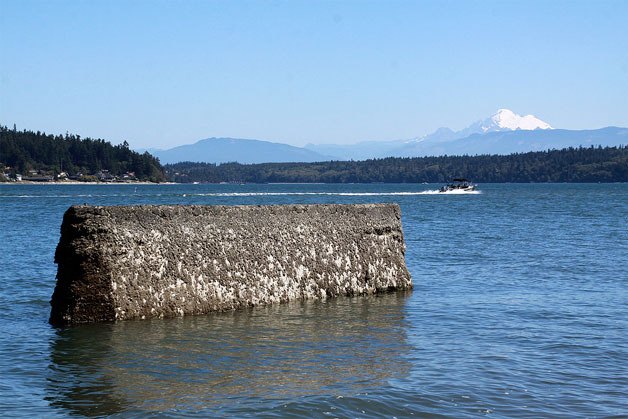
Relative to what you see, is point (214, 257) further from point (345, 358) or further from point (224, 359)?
point (345, 358)

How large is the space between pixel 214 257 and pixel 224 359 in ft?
9.85

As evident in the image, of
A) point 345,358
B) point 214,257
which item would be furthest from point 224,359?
point 214,257

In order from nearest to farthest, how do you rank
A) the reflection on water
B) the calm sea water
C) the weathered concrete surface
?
the calm sea water
the reflection on water
the weathered concrete surface

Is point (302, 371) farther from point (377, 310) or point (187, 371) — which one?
point (377, 310)

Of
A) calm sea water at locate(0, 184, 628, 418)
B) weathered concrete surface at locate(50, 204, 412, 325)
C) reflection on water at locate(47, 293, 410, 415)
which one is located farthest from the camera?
weathered concrete surface at locate(50, 204, 412, 325)

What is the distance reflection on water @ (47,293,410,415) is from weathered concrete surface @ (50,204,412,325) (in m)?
0.34

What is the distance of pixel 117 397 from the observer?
8.26 m

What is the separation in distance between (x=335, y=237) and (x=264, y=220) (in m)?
1.45

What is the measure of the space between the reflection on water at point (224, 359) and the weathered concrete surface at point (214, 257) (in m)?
0.34

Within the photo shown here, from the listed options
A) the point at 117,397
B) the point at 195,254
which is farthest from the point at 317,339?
the point at 117,397

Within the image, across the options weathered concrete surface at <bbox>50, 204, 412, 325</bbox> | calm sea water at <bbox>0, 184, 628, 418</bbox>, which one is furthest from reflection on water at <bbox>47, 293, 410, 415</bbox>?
weathered concrete surface at <bbox>50, 204, 412, 325</bbox>

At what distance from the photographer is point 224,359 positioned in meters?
9.88

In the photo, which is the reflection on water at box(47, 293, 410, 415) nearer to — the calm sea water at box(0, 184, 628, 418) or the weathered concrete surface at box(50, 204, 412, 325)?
the calm sea water at box(0, 184, 628, 418)

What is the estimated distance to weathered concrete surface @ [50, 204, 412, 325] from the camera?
11.5m
